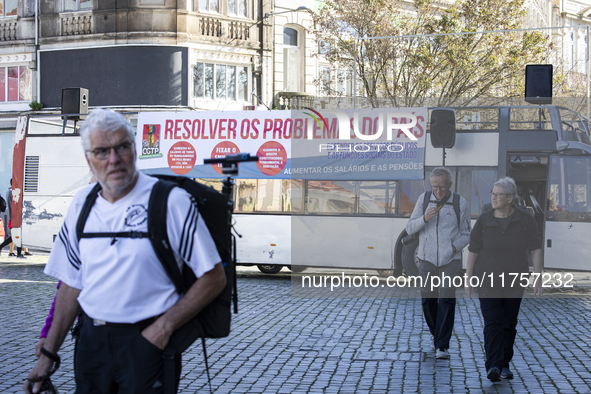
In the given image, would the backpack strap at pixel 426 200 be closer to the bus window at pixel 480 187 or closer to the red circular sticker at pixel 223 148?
the bus window at pixel 480 187

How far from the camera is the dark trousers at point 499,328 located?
19.7 feet

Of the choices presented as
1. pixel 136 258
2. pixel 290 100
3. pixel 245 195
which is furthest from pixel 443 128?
pixel 290 100

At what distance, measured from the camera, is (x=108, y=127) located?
9.21 feet

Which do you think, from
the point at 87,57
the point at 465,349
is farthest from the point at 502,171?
the point at 87,57

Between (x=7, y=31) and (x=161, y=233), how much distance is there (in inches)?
1155

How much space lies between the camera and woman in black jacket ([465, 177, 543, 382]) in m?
6.04

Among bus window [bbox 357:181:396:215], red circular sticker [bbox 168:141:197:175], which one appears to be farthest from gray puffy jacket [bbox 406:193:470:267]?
red circular sticker [bbox 168:141:197:175]

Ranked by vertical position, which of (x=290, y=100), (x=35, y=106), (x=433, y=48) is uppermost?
(x=433, y=48)

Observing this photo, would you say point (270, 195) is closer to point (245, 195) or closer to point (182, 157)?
point (245, 195)

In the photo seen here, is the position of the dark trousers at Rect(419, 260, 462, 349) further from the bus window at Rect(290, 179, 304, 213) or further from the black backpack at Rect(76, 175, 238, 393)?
the bus window at Rect(290, 179, 304, 213)

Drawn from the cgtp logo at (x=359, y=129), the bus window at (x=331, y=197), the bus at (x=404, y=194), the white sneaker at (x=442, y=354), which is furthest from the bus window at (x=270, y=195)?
the white sneaker at (x=442, y=354)

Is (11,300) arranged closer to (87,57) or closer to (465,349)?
(465,349)

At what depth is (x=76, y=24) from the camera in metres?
27.5

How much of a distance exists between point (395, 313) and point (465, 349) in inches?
111
